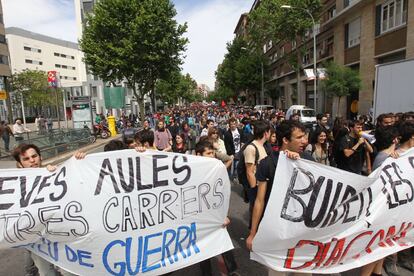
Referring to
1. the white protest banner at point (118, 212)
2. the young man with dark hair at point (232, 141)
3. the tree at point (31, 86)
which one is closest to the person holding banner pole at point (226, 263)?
the white protest banner at point (118, 212)

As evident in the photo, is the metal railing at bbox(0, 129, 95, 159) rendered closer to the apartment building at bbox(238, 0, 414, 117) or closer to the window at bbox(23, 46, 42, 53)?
the apartment building at bbox(238, 0, 414, 117)

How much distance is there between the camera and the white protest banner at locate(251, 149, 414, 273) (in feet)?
8.49

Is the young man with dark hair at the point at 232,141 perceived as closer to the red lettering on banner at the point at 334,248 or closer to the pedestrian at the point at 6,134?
the red lettering on banner at the point at 334,248

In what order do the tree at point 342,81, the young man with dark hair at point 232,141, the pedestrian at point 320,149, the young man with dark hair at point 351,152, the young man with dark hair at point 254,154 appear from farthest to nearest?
1. the tree at point 342,81
2. the young man with dark hair at point 232,141
3. the pedestrian at point 320,149
4. the young man with dark hair at point 351,152
5. the young man with dark hair at point 254,154

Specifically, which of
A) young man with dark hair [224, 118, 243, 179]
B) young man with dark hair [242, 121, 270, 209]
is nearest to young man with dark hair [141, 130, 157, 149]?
young man with dark hair [242, 121, 270, 209]

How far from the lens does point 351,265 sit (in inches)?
110

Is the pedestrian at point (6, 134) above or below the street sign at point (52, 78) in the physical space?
below

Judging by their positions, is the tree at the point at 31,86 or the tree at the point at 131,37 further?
the tree at the point at 31,86

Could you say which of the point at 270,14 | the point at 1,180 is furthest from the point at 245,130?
the point at 270,14

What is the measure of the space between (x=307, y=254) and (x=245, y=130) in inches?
239

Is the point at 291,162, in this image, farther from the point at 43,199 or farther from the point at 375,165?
the point at 43,199

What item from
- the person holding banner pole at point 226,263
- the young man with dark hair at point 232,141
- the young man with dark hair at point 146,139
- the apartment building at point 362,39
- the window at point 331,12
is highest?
the window at point 331,12

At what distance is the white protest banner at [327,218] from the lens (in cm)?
259

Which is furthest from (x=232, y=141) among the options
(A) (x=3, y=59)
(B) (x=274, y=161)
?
(A) (x=3, y=59)
